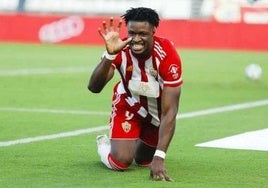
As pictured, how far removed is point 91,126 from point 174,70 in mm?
4570

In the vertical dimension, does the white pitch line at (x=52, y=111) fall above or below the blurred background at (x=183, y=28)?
above

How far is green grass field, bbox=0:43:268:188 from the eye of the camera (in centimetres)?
988

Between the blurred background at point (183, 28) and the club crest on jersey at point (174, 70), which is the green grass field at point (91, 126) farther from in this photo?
the blurred background at point (183, 28)

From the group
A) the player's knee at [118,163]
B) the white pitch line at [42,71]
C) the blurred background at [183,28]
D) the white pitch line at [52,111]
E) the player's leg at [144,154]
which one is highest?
the player's knee at [118,163]

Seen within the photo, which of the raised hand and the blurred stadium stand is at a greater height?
the raised hand

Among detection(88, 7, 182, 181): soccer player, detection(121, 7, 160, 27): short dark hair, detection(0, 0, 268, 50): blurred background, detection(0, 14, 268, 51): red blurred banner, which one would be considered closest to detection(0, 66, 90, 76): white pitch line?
detection(0, 14, 268, 51): red blurred banner

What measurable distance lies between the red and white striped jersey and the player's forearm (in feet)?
0.79

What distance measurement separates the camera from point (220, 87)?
71.5ft

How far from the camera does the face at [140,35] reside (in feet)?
32.8

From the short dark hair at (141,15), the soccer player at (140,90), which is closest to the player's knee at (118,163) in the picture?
the soccer player at (140,90)

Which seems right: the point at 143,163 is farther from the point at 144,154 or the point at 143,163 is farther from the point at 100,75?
the point at 100,75

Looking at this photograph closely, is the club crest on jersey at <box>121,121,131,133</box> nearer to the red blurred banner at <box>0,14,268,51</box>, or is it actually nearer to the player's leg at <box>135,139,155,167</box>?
the player's leg at <box>135,139,155,167</box>

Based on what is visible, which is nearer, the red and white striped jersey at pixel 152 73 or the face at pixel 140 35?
the face at pixel 140 35

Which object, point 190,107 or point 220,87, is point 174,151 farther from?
point 220,87
